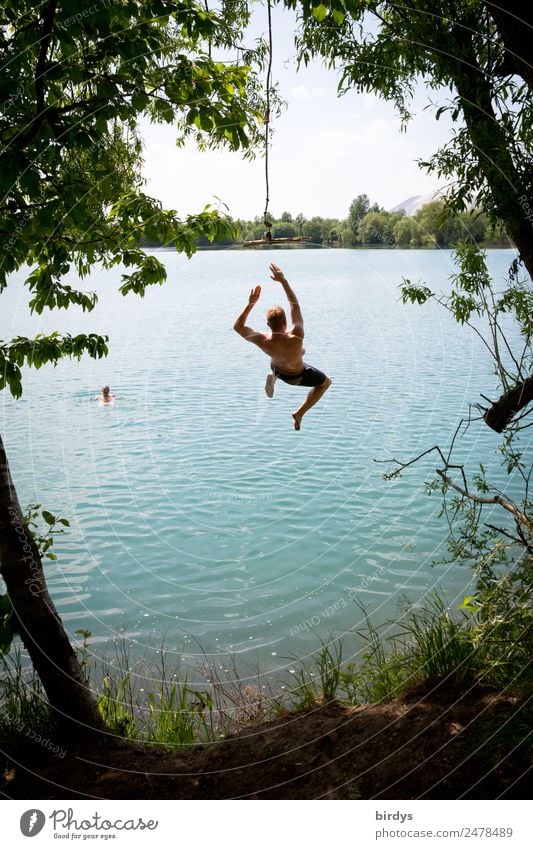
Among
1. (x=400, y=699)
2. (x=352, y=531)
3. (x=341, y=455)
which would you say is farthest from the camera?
(x=341, y=455)

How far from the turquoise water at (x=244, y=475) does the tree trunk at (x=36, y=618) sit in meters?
3.46

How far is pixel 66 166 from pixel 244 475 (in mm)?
10278

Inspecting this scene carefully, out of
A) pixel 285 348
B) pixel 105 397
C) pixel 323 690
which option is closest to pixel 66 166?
pixel 285 348

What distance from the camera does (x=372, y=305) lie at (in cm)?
3038

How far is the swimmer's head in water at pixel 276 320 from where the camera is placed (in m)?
5.89

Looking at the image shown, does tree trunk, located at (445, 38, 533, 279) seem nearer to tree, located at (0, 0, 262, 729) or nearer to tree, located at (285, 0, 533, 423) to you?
tree, located at (285, 0, 533, 423)

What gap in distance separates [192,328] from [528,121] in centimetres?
2541

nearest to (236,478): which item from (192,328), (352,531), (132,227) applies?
(352,531)

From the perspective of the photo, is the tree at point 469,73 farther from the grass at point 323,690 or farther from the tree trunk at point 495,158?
the grass at point 323,690

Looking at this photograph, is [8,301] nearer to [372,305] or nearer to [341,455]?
[372,305]

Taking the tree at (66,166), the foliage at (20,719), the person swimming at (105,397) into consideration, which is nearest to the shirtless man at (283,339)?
the tree at (66,166)

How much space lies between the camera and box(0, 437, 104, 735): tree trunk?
15.6ft

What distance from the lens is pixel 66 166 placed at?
5.23 m

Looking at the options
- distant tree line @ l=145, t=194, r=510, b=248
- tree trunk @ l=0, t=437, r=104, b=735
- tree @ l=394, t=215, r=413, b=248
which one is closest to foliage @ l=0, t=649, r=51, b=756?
tree trunk @ l=0, t=437, r=104, b=735
